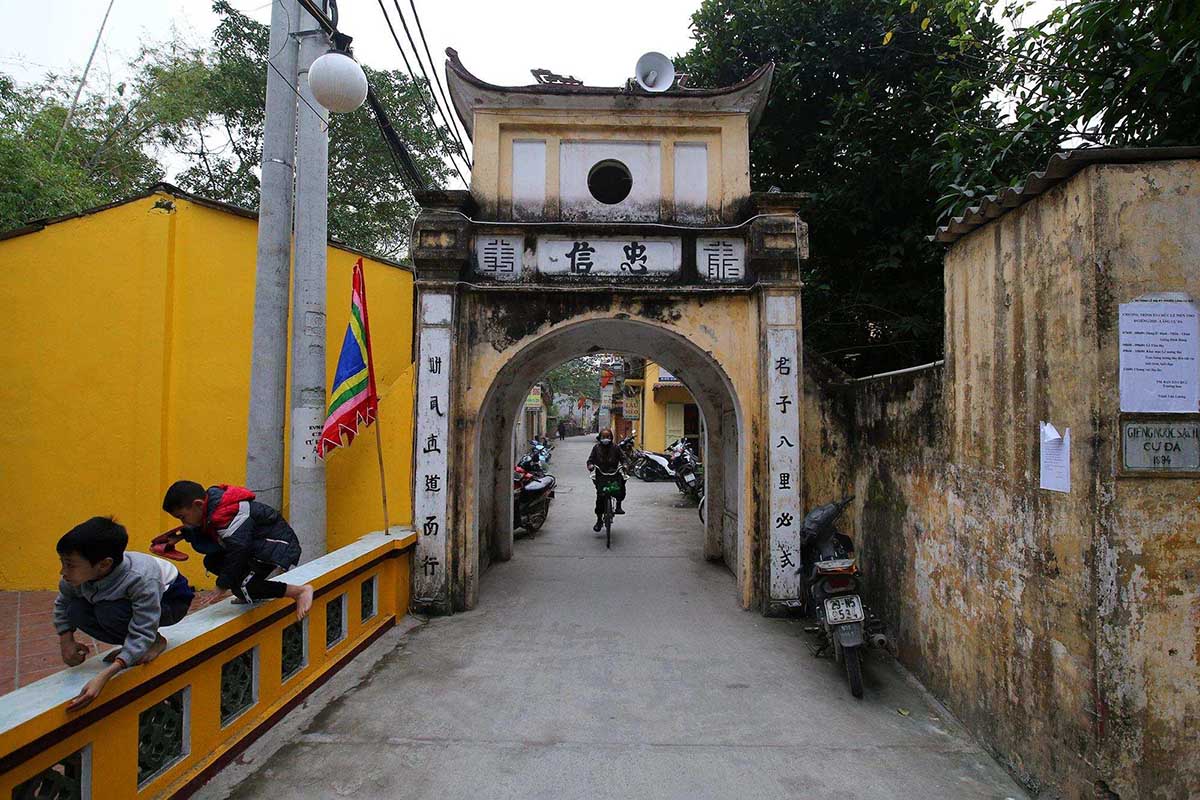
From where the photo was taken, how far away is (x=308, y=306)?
190 inches

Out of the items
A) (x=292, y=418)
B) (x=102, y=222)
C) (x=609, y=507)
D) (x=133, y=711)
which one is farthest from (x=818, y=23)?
(x=133, y=711)

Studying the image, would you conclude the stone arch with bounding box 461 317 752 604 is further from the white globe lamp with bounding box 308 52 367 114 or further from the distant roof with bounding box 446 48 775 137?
the white globe lamp with bounding box 308 52 367 114

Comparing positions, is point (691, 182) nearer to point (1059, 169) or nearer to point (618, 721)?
point (1059, 169)

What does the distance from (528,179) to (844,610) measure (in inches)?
181

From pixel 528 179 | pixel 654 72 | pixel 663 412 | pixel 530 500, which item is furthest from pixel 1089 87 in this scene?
pixel 663 412

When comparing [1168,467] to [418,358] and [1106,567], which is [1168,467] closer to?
[1106,567]

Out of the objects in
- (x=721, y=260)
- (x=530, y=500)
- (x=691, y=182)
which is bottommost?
(x=530, y=500)

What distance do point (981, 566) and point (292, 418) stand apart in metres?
4.90

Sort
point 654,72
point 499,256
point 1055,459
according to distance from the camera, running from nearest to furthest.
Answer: point 1055,459
point 499,256
point 654,72

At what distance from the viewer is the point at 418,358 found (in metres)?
5.44

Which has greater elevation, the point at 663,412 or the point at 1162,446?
the point at 663,412

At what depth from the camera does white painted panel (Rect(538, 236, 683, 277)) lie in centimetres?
568

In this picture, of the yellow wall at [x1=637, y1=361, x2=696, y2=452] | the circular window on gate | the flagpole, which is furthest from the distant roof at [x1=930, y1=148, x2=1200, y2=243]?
the yellow wall at [x1=637, y1=361, x2=696, y2=452]

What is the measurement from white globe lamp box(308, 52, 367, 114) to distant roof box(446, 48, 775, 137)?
191 centimetres
